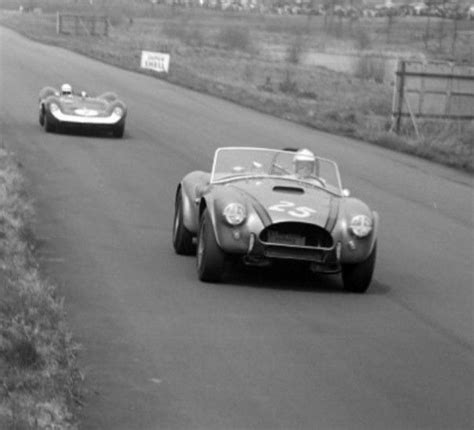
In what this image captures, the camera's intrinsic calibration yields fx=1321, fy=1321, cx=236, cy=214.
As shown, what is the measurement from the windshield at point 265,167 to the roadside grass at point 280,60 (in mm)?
11712

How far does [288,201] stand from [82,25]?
7318 centimetres

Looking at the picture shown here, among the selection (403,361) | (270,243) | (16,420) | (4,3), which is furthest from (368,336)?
(4,3)

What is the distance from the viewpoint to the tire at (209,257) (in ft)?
34.7

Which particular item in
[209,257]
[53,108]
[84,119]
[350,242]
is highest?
[350,242]

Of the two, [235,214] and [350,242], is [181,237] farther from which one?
[350,242]

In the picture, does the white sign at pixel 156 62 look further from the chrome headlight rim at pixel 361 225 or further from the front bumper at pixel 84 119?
the chrome headlight rim at pixel 361 225

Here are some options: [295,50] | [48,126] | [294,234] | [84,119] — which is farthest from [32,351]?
[295,50]

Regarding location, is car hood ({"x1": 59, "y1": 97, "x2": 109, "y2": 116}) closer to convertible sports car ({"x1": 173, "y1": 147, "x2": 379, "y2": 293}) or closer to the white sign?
convertible sports car ({"x1": 173, "y1": 147, "x2": 379, "y2": 293})

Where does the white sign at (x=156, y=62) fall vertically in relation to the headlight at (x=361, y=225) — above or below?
below

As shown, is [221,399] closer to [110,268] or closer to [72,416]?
[72,416]

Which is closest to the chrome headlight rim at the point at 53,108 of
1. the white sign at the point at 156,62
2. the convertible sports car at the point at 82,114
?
the convertible sports car at the point at 82,114

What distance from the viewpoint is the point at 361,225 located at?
34.9 ft

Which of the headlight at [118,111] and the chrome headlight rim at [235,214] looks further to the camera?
the headlight at [118,111]

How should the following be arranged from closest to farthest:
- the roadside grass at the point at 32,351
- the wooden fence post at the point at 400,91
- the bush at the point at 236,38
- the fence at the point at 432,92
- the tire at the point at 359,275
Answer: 1. the roadside grass at the point at 32,351
2. the tire at the point at 359,275
3. the wooden fence post at the point at 400,91
4. the fence at the point at 432,92
5. the bush at the point at 236,38
